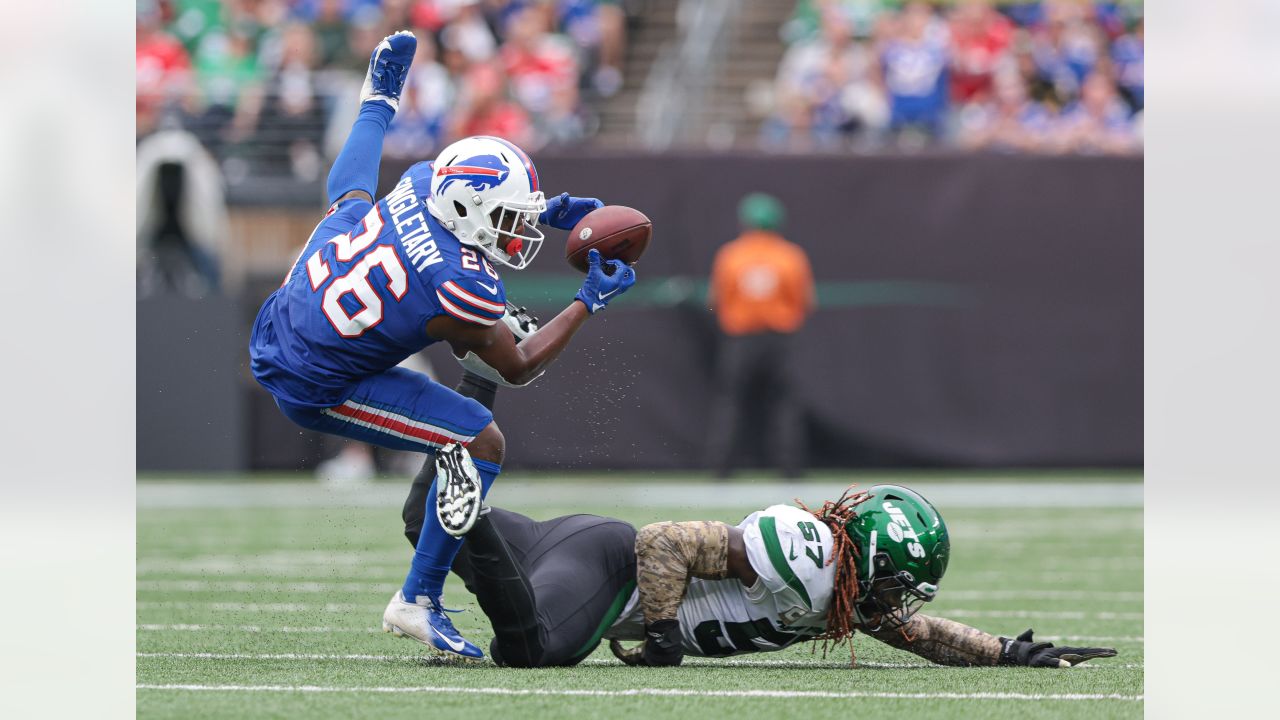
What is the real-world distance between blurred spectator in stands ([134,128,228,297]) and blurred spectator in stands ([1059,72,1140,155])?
6786mm

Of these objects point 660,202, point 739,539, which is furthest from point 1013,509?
point 739,539

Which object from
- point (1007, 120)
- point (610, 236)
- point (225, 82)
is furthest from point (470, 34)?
point (610, 236)

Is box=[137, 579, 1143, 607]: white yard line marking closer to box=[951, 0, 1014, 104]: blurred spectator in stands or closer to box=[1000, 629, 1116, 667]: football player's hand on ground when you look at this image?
box=[1000, 629, 1116, 667]: football player's hand on ground

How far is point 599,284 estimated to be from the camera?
4961 mm

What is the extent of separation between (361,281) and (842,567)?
161cm

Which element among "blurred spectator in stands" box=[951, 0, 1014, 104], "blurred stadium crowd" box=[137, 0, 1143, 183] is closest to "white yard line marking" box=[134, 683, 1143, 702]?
"blurred stadium crowd" box=[137, 0, 1143, 183]

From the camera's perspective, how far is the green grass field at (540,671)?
411cm

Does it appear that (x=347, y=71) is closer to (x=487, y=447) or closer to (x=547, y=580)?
(x=487, y=447)

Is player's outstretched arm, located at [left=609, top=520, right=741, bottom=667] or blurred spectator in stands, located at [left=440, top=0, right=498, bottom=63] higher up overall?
blurred spectator in stands, located at [left=440, top=0, right=498, bottom=63]

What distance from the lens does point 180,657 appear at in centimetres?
494

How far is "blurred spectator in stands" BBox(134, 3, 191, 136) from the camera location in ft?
42.7
